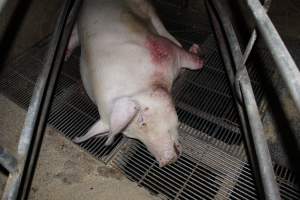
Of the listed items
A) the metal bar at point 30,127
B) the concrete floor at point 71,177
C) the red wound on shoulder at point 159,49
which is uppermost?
the metal bar at point 30,127

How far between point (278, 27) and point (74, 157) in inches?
89.3

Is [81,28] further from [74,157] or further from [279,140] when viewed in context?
[279,140]

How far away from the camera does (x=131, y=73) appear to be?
2229 millimetres

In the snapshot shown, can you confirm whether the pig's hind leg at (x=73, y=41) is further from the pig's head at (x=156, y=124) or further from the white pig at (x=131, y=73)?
the pig's head at (x=156, y=124)

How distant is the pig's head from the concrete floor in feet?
0.96

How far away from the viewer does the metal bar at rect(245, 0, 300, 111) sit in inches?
34.9

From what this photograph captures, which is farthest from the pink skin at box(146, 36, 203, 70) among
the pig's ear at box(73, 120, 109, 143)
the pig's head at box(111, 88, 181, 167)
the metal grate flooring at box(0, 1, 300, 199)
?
the pig's ear at box(73, 120, 109, 143)

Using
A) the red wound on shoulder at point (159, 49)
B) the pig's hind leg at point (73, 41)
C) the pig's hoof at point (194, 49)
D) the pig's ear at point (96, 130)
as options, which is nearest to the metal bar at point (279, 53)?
the red wound on shoulder at point (159, 49)

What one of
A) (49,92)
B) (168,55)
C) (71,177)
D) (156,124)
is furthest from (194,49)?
(71,177)

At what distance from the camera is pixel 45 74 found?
1.84 m

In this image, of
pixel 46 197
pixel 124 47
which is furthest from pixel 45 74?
pixel 46 197

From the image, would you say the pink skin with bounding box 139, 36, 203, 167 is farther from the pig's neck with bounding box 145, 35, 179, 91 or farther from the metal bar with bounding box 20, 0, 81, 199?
the metal bar with bounding box 20, 0, 81, 199

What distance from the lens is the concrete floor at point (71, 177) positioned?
2135 mm

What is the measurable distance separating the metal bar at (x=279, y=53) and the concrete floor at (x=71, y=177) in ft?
4.53
